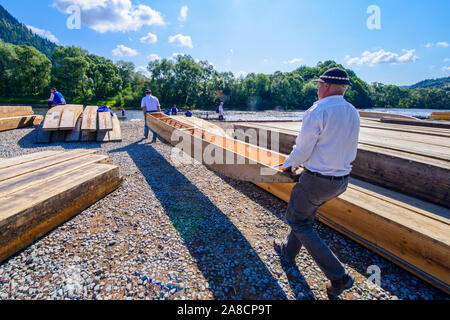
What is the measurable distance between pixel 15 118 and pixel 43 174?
1007cm

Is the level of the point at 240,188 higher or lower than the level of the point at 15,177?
lower

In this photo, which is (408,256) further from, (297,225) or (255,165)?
(255,165)

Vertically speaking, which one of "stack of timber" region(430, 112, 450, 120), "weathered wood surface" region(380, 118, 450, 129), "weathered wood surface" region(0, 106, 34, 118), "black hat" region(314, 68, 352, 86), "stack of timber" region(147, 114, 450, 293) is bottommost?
"stack of timber" region(147, 114, 450, 293)

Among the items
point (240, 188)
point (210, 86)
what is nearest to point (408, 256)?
point (240, 188)

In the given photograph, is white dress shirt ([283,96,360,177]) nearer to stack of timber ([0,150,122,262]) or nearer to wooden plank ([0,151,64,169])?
stack of timber ([0,150,122,262])

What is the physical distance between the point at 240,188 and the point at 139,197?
2.26 m

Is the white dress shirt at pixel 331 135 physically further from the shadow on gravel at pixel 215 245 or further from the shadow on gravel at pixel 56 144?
the shadow on gravel at pixel 56 144

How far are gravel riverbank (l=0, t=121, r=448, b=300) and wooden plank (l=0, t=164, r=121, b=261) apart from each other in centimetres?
16

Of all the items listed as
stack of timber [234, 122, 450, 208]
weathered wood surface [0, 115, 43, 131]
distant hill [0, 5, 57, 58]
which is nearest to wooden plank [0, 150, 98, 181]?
stack of timber [234, 122, 450, 208]

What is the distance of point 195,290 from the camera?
6.90 ft

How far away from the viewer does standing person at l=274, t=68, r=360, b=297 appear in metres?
1.82

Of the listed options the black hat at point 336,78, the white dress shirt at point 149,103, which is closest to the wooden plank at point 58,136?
the white dress shirt at point 149,103

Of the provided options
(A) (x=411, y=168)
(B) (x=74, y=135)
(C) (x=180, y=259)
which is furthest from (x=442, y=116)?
(B) (x=74, y=135)

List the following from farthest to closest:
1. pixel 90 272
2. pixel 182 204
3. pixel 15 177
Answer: pixel 182 204 → pixel 15 177 → pixel 90 272
